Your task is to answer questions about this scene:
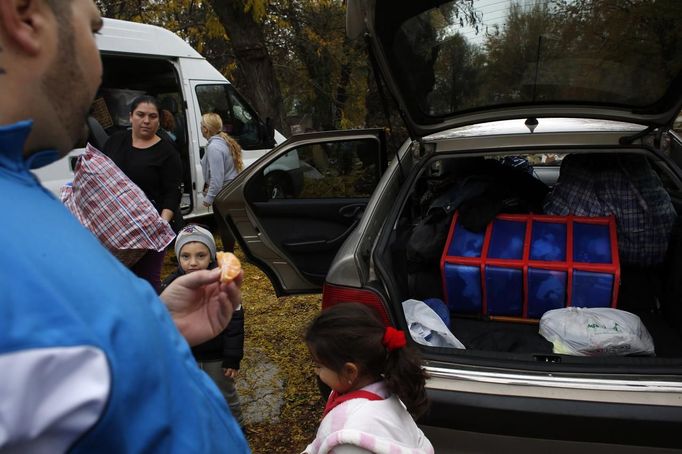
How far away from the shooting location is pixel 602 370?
183cm

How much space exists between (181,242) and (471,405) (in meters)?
1.49

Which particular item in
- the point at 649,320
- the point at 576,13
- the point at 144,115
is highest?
the point at 576,13

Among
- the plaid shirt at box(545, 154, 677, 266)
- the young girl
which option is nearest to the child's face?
the young girl

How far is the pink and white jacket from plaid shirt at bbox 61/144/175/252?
1.69 m

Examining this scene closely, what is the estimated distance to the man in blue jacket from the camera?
514 millimetres

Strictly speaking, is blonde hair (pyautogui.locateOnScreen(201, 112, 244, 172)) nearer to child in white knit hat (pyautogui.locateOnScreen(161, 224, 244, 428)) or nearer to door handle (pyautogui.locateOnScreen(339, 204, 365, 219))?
door handle (pyautogui.locateOnScreen(339, 204, 365, 219))

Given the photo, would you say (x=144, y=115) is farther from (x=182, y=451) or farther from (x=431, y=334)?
(x=182, y=451)

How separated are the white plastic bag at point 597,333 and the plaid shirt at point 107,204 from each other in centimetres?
219

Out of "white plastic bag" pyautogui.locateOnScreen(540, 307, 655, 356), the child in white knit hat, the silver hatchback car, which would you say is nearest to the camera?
"white plastic bag" pyautogui.locateOnScreen(540, 307, 655, 356)

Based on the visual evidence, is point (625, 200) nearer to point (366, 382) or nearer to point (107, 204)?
point (366, 382)

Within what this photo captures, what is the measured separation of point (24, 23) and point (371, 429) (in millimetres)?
1246

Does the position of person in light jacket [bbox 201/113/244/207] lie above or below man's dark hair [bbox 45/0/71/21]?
below

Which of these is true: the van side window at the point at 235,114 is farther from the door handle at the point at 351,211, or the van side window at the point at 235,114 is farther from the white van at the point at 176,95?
the door handle at the point at 351,211

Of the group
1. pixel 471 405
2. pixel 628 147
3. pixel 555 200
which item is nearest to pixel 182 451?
pixel 471 405
